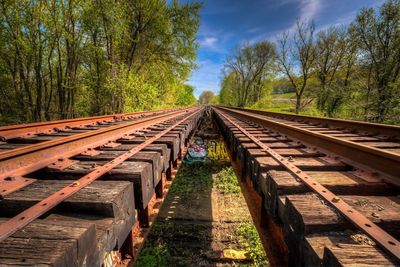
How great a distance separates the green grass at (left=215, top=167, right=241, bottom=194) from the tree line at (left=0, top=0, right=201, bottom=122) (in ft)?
26.8

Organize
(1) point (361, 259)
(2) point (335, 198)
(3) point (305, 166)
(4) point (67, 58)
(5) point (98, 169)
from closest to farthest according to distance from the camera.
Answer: (1) point (361, 259) → (2) point (335, 198) → (5) point (98, 169) → (3) point (305, 166) → (4) point (67, 58)

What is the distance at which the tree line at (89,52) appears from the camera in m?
12.5

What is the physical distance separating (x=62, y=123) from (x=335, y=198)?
4.98 m

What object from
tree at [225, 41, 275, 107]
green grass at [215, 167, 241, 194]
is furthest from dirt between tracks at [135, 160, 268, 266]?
tree at [225, 41, 275, 107]

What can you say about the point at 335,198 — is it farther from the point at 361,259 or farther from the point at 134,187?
the point at 134,187

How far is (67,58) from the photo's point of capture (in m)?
14.9

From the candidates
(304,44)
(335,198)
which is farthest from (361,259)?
(304,44)

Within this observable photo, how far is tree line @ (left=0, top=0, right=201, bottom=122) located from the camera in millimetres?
12508

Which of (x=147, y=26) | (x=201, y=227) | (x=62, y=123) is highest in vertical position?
(x=147, y=26)

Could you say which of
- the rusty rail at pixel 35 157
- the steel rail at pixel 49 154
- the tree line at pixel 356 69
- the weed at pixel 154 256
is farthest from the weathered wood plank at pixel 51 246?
the tree line at pixel 356 69

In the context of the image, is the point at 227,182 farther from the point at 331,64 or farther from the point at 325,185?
the point at 331,64

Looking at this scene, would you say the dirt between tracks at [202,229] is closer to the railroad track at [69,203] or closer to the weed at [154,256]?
the weed at [154,256]

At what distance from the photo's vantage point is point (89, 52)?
14.8 metres

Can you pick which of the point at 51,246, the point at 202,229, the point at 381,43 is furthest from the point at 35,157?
the point at 381,43
